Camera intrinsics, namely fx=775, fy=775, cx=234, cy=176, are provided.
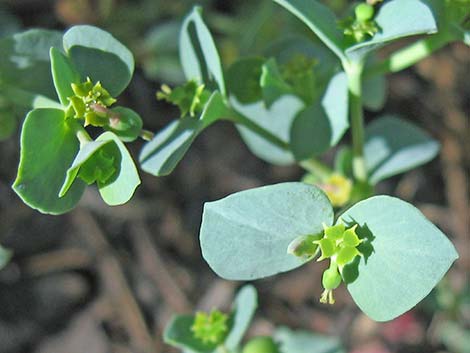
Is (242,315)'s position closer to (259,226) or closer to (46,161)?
(259,226)

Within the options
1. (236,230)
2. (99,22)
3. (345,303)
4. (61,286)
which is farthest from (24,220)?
(236,230)

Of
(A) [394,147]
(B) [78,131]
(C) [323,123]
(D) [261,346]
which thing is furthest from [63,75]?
(A) [394,147]

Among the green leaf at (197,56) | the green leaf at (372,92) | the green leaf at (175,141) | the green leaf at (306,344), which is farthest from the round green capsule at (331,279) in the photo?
the green leaf at (372,92)

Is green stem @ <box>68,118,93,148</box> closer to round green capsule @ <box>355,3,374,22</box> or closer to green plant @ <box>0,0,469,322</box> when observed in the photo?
green plant @ <box>0,0,469,322</box>

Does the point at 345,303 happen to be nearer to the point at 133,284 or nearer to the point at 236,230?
the point at 133,284

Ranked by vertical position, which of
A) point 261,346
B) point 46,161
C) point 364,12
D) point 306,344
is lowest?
point 306,344
